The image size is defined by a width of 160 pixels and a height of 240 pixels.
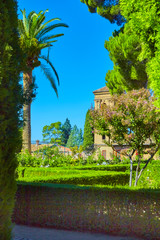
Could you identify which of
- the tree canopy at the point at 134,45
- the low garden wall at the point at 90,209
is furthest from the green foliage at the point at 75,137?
the low garden wall at the point at 90,209

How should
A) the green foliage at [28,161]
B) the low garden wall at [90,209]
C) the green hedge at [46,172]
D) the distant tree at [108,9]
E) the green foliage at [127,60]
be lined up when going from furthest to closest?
the distant tree at [108,9], the green foliage at [127,60], the green foliage at [28,161], the green hedge at [46,172], the low garden wall at [90,209]

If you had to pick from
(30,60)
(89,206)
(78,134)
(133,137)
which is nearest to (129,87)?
(30,60)

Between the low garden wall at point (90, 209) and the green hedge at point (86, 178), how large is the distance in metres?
1.40

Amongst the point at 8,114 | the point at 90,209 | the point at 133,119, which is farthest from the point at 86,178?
the point at 8,114

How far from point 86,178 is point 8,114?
561 centimetres

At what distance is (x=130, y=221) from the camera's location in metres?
6.04

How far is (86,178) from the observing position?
954 centimetres

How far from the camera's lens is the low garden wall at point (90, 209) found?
6.00 m

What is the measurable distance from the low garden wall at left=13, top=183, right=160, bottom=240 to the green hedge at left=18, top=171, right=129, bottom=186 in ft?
4.60

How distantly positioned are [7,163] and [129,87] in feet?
52.1

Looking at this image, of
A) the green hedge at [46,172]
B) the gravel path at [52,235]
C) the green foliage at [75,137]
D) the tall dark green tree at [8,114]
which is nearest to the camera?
the tall dark green tree at [8,114]

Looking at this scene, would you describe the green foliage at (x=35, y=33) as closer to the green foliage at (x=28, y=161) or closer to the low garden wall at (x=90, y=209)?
the green foliage at (x=28, y=161)

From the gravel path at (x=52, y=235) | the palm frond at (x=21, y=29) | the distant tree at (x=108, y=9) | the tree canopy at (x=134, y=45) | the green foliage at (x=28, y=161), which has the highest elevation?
the distant tree at (x=108, y=9)

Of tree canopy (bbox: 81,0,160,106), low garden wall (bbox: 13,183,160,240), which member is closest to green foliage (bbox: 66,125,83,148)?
tree canopy (bbox: 81,0,160,106)
